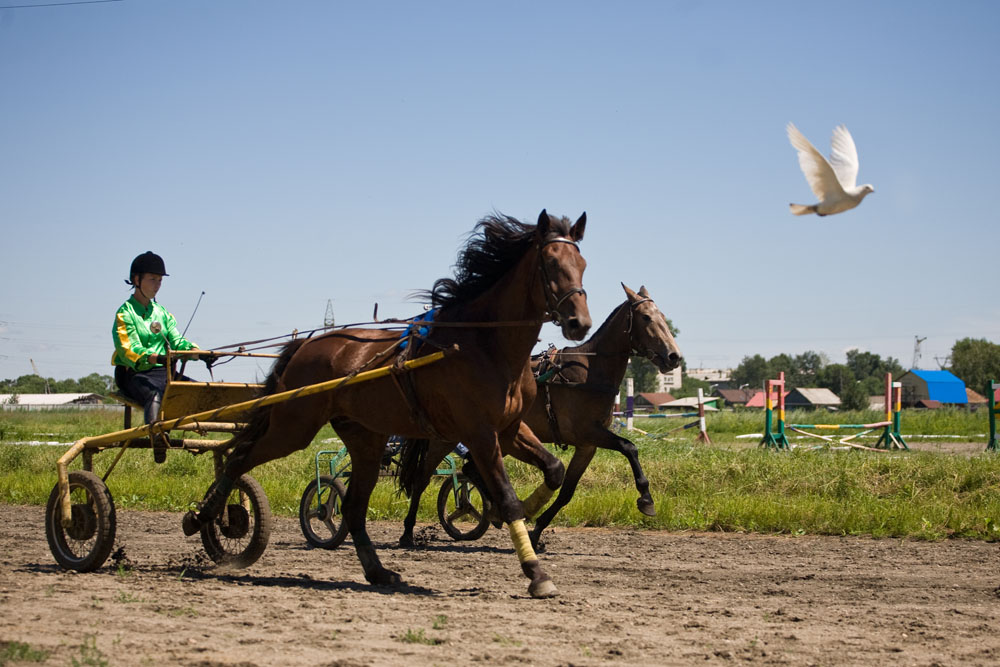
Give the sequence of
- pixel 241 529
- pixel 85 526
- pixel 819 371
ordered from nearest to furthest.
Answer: pixel 85 526, pixel 241 529, pixel 819 371

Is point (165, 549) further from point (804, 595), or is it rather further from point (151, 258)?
point (804, 595)

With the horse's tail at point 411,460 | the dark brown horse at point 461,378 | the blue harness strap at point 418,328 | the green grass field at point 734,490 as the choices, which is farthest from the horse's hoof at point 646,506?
the blue harness strap at point 418,328

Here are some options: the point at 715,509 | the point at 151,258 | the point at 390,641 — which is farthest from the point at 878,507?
the point at 151,258

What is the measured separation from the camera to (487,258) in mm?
7359

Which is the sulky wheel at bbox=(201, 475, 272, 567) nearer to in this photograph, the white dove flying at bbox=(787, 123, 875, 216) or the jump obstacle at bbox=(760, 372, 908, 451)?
the white dove flying at bbox=(787, 123, 875, 216)

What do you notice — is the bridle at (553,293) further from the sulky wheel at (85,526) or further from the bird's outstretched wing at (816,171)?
the sulky wheel at (85,526)

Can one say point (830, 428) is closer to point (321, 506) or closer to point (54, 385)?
point (321, 506)

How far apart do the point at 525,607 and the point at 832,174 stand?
329 centimetres

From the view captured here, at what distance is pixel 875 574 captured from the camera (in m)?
7.66

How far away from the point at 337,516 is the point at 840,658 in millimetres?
6832

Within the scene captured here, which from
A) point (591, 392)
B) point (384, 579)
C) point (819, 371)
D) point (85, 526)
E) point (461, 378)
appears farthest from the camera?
point (819, 371)

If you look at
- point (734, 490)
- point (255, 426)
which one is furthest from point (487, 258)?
point (734, 490)

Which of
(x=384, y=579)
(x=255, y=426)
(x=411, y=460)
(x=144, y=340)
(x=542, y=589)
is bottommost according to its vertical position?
(x=384, y=579)

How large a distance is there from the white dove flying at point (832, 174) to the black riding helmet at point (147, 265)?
5178 mm
